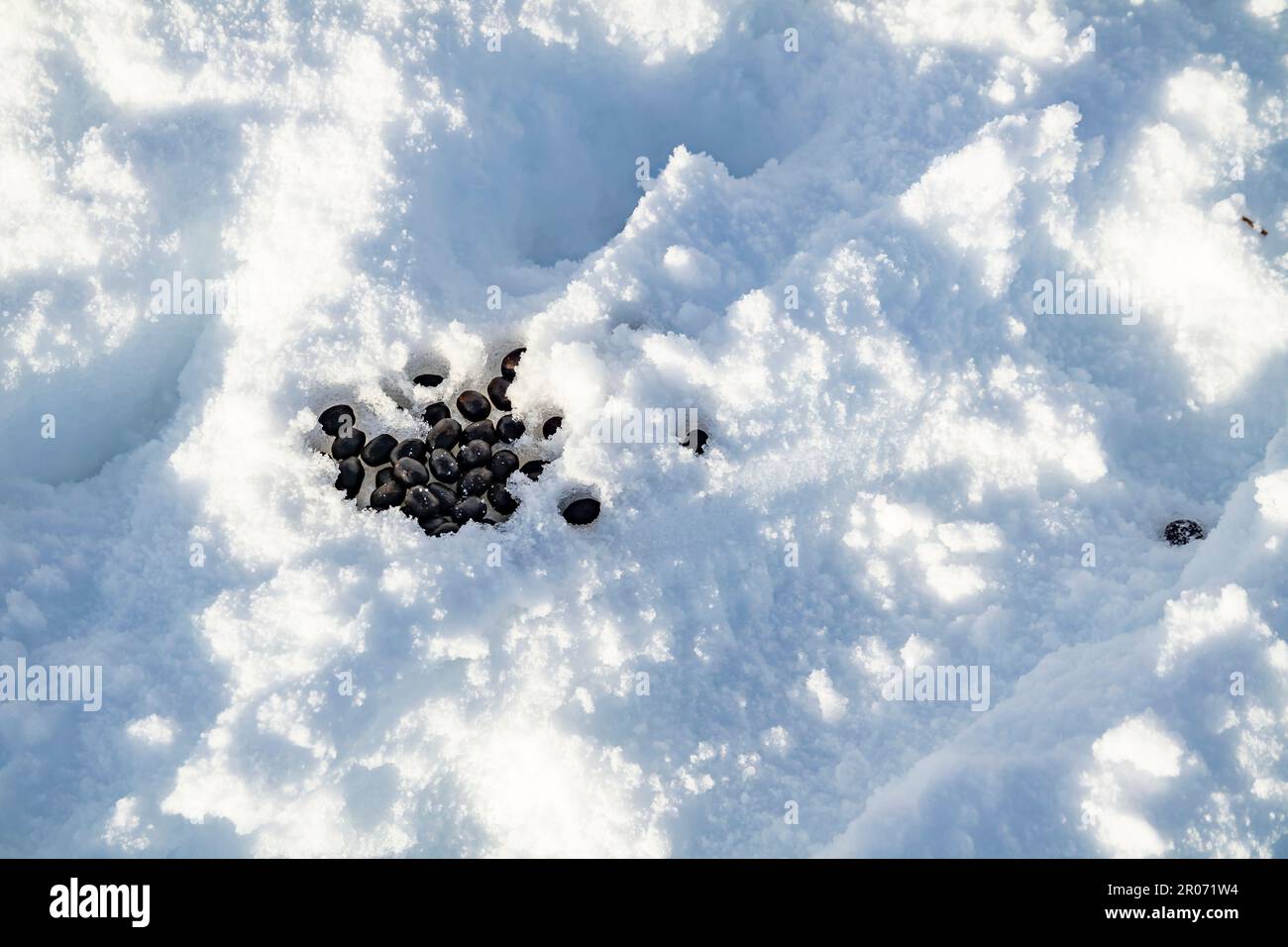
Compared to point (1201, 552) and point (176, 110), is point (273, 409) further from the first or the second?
point (1201, 552)

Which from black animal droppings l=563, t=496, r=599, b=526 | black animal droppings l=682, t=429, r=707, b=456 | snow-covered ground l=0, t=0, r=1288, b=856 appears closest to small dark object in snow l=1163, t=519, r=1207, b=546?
snow-covered ground l=0, t=0, r=1288, b=856

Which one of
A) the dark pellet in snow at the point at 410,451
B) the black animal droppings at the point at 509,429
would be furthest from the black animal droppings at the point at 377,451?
the black animal droppings at the point at 509,429

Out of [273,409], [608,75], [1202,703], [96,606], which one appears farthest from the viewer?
[608,75]

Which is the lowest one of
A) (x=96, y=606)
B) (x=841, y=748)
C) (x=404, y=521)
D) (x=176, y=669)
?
(x=841, y=748)

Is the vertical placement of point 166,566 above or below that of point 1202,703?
above

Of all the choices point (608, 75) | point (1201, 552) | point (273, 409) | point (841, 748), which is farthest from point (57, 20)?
point (1201, 552)

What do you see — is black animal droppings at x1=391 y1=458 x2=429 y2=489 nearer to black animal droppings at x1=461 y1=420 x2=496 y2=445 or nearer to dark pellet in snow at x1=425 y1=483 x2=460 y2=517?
dark pellet in snow at x1=425 y1=483 x2=460 y2=517
